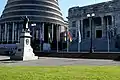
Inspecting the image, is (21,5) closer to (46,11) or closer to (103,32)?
(46,11)

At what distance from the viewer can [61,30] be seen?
127 metres

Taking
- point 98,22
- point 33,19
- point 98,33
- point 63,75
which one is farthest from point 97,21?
point 63,75

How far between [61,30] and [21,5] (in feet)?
84.9

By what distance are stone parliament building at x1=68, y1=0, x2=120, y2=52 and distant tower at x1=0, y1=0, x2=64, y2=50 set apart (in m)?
18.2

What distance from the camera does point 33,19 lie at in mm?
112938

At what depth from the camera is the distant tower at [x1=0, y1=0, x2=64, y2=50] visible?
11344 centimetres

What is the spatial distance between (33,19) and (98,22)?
33.6 m

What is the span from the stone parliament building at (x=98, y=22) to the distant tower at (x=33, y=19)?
18184 millimetres

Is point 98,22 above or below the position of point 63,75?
above

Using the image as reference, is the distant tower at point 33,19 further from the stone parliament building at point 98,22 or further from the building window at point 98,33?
the building window at point 98,33

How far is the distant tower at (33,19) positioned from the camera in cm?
11344

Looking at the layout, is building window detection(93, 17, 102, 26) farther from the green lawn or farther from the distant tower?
the green lawn

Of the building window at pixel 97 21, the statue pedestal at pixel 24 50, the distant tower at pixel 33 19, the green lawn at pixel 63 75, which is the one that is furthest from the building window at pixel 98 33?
the green lawn at pixel 63 75

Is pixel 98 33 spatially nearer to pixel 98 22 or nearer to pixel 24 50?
pixel 98 22
